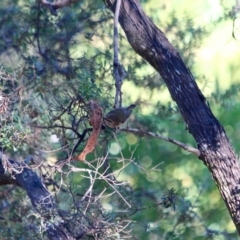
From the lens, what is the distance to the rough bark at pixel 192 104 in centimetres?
296

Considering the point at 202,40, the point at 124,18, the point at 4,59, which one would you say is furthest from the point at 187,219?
the point at 124,18

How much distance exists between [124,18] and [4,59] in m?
1.55

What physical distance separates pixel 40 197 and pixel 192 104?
2.64 ft

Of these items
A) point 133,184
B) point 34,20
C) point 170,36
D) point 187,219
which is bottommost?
point 187,219

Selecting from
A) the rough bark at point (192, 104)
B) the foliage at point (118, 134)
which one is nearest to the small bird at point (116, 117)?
the rough bark at point (192, 104)

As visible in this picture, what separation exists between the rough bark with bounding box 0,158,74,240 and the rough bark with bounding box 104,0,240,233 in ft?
2.22

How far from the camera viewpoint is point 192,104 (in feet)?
9.87

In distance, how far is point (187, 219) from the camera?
4648mm

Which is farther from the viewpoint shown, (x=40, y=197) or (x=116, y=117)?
(x=40, y=197)

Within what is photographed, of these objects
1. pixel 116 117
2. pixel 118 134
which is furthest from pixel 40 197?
pixel 118 134

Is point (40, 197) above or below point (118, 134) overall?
below

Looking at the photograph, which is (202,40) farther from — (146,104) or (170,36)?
(146,104)

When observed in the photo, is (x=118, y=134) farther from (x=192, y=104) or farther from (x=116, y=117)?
(x=116, y=117)

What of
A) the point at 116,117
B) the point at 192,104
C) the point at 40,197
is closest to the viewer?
the point at 116,117
